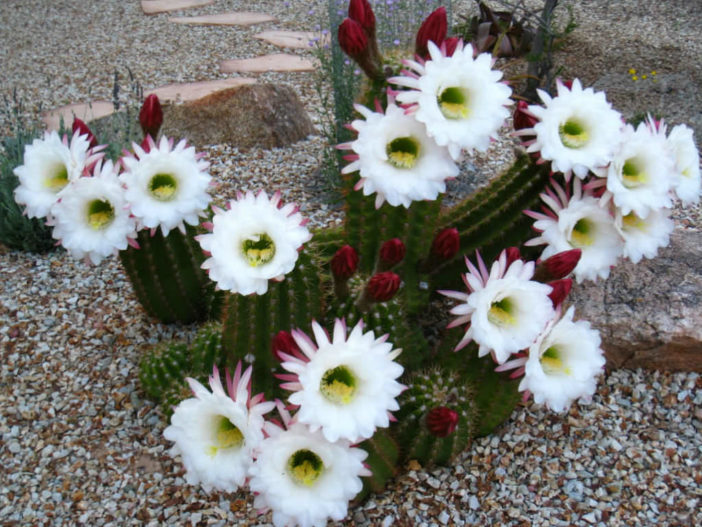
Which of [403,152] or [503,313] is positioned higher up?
[403,152]

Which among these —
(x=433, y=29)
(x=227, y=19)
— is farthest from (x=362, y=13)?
(x=227, y=19)

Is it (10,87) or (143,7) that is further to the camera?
(143,7)

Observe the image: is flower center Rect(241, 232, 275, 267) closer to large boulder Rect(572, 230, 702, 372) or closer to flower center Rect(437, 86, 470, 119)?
flower center Rect(437, 86, 470, 119)

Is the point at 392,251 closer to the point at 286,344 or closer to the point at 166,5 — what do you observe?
the point at 286,344

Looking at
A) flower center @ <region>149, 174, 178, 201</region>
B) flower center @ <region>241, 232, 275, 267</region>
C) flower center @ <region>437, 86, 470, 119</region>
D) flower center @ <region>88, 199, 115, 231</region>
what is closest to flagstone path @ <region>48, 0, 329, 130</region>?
flower center @ <region>88, 199, 115, 231</region>

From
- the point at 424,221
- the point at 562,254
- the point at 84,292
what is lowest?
the point at 562,254

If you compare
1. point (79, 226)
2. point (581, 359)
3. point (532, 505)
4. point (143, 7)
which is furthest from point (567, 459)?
point (143, 7)

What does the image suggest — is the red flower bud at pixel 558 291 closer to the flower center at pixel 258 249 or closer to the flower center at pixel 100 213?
the flower center at pixel 258 249

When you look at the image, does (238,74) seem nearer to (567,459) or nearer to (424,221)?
(424,221)
